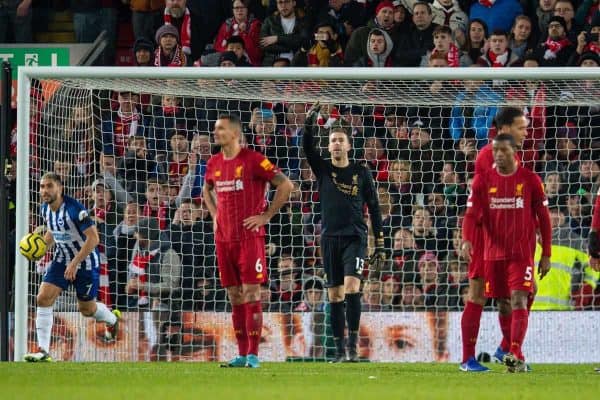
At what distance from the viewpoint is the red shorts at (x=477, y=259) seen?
1101 centimetres

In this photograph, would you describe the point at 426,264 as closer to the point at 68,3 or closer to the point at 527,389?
the point at 527,389

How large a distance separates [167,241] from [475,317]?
4.53m

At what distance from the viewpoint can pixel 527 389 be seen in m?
8.98

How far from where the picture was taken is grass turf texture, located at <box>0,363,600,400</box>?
836 cm

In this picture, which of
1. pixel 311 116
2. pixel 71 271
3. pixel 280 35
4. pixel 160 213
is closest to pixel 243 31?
pixel 280 35

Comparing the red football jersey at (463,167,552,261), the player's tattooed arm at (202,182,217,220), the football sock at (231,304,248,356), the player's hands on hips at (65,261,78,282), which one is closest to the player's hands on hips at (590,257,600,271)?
the red football jersey at (463,167,552,261)

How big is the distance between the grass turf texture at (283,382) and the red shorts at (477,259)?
31.0 inches

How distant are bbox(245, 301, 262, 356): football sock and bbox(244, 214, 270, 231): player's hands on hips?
0.61m

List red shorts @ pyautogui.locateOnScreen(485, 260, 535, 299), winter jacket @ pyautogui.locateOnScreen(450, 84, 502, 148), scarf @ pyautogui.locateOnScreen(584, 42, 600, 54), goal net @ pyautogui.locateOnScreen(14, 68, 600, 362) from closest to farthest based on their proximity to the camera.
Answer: red shorts @ pyautogui.locateOnScreen(485, 260, 535, 299)
goal net @ pyautogui.locateOnScreen(14, 68, 600, 362)
winter jacket @ pyautogui.locateOnScreen(450, 84, 502, 148)
scarf @ pyautogui.locateOnScreen(584, 42, 600, 54)

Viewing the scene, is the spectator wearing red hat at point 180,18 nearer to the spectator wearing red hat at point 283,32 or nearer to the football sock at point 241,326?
the spectator wearing red hat at point 283,32

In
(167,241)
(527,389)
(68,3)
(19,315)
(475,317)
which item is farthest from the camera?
(68,3)

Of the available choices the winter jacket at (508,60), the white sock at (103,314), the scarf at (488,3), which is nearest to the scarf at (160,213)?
the white sock at (103,314)

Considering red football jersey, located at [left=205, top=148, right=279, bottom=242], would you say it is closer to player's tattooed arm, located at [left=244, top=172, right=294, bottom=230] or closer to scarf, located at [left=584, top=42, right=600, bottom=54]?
player's tattooed arm, located at [left=244, top=172, right=294, bottom=230]

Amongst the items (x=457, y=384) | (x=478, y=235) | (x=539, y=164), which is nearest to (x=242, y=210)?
(x=478, y=235)
